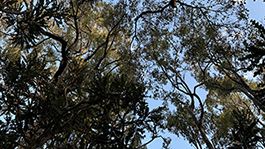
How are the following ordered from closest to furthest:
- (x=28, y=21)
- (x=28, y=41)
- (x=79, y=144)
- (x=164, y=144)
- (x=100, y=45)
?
(x=28, y=21), (x=28, y=41), (x=79, y=144), (x=164, y=144), (x=100, y=45)

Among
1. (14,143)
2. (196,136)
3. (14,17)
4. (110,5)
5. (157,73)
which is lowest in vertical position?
(14,143)

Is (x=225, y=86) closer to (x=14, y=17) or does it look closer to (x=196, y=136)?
(x=196, y=136)

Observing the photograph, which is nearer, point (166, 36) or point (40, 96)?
point (40, 96)

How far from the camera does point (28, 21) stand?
28.0 feet

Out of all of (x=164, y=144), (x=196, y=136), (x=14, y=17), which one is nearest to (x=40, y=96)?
(x=14, y=17)

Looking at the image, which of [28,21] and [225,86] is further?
[225,86]

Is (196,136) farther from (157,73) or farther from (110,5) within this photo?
(110,5)

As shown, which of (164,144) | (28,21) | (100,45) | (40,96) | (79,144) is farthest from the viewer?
(100,45)

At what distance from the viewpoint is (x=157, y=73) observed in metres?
17.6

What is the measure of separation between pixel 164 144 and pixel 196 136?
11.1 ft

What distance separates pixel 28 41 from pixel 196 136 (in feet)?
32.2

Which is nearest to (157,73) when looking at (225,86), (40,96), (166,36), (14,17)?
(166,36)

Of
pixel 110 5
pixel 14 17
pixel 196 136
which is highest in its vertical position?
pixel 110 5

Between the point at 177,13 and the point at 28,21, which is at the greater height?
the point at 177,13
